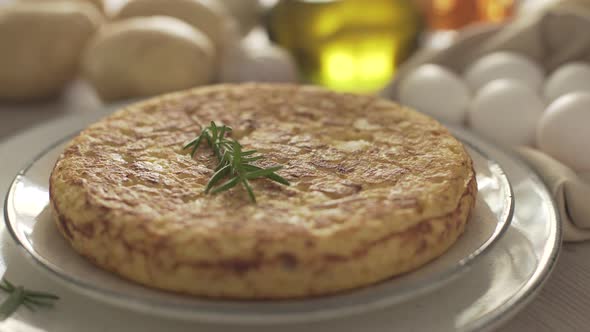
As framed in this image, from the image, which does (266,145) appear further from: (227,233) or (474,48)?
(474,48)

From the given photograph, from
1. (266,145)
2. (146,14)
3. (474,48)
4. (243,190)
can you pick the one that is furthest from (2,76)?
(474,48)

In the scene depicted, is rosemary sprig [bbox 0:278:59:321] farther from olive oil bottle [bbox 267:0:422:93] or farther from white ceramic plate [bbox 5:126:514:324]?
olive oil bottle [bbox 267:0:422:93]

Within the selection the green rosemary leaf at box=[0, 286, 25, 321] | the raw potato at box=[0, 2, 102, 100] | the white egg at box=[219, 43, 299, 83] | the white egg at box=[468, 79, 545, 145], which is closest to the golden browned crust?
the green rosemary leaf at box=[0, 286, 25, 321]

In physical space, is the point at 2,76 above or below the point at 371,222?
below

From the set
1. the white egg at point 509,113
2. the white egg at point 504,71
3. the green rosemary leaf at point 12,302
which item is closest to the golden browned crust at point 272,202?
the green rosemary leaf at point 12,302

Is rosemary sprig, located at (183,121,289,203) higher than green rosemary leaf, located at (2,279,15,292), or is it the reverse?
rosemary sprig, located at (183,121,289,203)

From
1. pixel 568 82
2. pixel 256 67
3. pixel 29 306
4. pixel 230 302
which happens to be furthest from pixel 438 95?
pixel 29 306

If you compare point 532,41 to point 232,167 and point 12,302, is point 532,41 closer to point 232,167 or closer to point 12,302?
point 232,167
